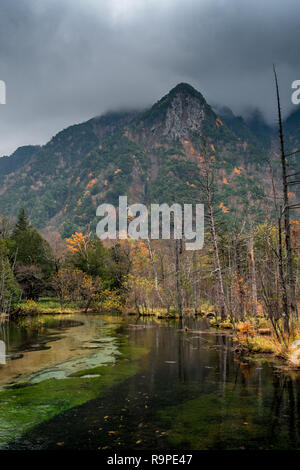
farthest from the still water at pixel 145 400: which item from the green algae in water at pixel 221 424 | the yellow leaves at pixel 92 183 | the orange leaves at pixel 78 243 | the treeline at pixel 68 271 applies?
the yellow leaves at pixel 92 183

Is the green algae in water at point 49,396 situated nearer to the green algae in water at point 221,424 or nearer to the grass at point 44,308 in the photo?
the green algae in water at point 221,424

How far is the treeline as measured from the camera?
42562 millimetres

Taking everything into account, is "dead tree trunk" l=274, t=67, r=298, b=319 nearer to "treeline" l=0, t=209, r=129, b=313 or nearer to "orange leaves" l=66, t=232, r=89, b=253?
"treeline" l=0, t=209, r=129, b=313

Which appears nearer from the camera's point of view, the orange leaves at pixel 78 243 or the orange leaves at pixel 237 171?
the orange leaves at pixel 78 243

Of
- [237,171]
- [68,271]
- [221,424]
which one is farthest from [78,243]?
[237,171]

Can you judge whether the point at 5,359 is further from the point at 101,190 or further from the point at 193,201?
the point at 101,190

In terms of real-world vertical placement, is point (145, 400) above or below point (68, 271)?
below

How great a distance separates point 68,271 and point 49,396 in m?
35.6

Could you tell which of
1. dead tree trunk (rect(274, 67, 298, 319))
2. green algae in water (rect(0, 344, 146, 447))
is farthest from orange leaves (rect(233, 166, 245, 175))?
green algae in water (rect(0, 344, 146, 447))

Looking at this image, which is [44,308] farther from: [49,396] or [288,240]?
[49,396]

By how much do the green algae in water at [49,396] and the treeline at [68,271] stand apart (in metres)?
29.6

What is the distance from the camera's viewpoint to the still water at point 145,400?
628 cm

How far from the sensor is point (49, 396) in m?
9.07
